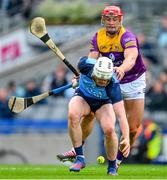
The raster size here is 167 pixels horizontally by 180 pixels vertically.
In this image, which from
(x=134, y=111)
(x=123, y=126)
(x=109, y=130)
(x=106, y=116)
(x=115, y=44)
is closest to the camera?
(x=123, y=126)

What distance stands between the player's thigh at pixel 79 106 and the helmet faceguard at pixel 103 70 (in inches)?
22.6

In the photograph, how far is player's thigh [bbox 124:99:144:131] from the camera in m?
17.2

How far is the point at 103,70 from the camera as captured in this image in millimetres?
14977

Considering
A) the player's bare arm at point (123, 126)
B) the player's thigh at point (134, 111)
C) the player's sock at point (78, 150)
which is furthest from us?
the player's thigh at point (134, 111)

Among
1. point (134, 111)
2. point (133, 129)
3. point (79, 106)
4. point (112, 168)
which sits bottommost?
point (133, 129)

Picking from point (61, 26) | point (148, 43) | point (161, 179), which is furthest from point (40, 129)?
point (161, 179)

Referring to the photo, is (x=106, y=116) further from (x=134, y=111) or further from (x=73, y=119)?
(x=134, y=111)

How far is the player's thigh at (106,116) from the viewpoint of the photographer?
1524cm

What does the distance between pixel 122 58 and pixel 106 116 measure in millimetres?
1366

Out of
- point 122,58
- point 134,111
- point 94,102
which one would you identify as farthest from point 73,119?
point 134,111

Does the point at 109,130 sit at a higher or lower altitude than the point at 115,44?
lower

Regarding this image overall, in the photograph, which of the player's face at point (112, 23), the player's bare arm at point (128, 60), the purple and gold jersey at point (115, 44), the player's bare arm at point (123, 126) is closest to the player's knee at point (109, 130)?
the player's bare arm at point (123, 126)

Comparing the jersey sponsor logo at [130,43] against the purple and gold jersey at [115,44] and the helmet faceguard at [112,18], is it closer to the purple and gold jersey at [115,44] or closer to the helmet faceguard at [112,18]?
the purple and gold jersey at [115,44]

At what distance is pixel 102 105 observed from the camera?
1553 cm
